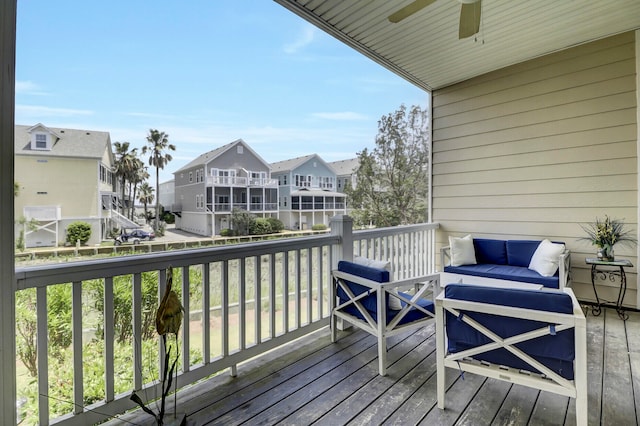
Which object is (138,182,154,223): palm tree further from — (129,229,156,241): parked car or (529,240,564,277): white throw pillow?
(529,240,564,277): white throw pillow

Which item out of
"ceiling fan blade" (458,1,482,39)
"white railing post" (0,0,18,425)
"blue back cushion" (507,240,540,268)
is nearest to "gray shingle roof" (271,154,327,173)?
"white railing post" (0,0,18,425)

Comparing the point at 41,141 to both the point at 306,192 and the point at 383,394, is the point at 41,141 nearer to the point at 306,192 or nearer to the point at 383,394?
the point at 306,192

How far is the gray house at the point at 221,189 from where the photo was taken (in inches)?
83.7

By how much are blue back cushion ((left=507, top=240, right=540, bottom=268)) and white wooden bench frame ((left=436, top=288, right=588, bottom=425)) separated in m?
2.52

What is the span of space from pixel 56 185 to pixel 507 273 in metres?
4.27

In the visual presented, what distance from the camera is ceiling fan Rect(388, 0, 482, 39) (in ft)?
7.71

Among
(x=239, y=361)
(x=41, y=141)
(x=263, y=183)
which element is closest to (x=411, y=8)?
(x=263, y=183)

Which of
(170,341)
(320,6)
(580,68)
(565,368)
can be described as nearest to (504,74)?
(580,68)

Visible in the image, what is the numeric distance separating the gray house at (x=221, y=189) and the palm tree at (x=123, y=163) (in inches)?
11.2

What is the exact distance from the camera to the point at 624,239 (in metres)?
3.62

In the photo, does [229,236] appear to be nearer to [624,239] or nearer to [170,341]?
[170,341]

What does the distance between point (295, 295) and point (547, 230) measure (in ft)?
12.0

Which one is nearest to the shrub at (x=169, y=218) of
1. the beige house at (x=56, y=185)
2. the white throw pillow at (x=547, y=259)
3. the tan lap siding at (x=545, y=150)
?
the beige house at (x=56, y=185)

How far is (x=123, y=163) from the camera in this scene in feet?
6.08
